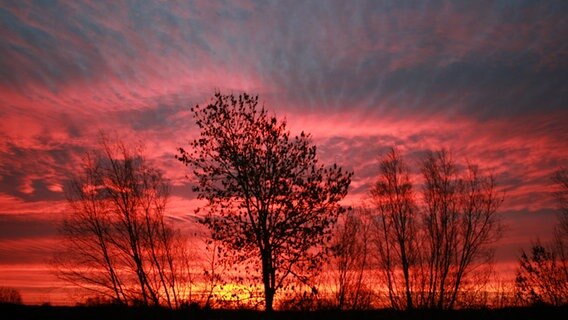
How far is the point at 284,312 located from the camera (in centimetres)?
2612

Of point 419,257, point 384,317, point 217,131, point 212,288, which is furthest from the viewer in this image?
point 419,257

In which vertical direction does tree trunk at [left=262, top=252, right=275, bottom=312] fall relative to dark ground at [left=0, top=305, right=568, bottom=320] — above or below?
above

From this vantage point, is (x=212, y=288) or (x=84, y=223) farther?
(x=84, y=223)

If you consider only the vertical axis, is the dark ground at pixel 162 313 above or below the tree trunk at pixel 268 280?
below

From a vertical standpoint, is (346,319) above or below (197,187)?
below

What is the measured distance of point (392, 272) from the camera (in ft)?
127

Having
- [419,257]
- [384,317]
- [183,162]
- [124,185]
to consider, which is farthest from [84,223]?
[419,257]

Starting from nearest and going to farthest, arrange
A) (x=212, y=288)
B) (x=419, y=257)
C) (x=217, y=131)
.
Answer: (x=212, y=288) < (x=217, y=131) < (x=419, y=257)

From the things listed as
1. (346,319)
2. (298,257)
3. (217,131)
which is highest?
(217,131)

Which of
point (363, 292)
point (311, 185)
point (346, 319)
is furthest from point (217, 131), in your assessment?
point (363, 292)

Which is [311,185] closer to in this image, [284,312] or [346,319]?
[284,312]

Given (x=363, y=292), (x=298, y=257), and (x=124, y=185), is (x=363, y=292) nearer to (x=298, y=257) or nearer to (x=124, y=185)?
(x=298, y=257)

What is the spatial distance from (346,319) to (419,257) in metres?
11.3

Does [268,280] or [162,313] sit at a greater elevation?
[268,280]
